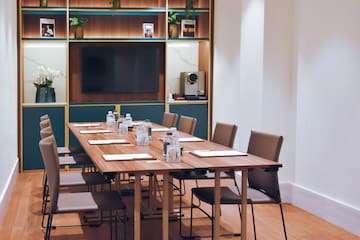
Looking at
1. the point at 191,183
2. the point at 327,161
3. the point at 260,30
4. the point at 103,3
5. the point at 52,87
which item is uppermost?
the point at 103,3

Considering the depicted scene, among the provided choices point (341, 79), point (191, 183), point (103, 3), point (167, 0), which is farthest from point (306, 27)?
point (103, 3)

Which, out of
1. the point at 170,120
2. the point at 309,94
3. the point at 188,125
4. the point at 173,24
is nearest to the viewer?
the point at 309,94

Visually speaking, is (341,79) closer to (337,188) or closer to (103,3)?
(337,188)

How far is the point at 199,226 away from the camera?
16.1 ft

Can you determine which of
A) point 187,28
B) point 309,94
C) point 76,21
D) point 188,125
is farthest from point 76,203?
point 187,28

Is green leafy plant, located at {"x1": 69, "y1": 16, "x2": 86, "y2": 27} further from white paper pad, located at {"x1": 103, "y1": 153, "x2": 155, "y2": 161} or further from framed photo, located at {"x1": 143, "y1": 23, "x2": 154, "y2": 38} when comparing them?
white paper pad, located at {"x1": 103, "y1": 153, "x2": 155, "y2": 161}

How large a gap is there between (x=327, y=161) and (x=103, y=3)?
447 cm

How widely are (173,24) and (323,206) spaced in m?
3.96

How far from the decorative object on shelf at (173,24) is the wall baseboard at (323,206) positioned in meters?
3.29

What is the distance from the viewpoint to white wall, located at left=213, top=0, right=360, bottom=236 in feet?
15.7

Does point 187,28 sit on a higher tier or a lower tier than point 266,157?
higher

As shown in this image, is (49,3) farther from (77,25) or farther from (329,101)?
(329,101)

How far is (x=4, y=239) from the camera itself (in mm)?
4535

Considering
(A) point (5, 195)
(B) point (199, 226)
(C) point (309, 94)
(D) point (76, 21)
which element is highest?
(D) point (76, 21)
